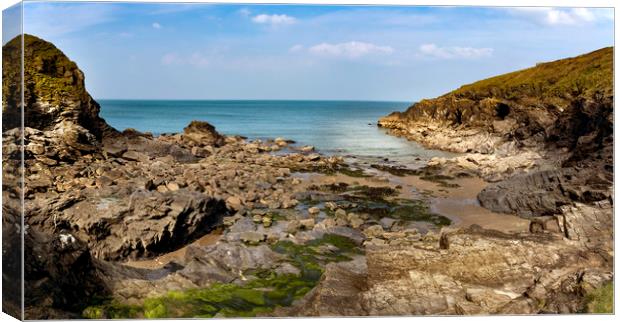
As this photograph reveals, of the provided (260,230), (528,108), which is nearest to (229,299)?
(260,230)

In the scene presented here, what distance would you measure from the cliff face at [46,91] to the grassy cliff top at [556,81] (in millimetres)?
6616

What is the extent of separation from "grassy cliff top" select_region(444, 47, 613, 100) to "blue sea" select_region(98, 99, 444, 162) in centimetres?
158

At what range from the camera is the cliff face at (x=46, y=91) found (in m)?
7.84

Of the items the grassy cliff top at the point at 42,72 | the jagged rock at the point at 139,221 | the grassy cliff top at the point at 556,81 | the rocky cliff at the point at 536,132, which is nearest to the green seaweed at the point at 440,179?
the rocky cliff at the point at 536,132

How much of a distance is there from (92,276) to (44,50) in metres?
3.59

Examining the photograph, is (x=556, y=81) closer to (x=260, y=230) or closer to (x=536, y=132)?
(x=536, y=132)

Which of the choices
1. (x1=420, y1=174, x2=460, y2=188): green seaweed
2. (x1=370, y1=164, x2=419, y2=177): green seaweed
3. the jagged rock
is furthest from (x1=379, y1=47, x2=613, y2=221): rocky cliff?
the jagged rock

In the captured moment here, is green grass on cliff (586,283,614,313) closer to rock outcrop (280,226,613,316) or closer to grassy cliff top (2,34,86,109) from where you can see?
rock outcrop (280,226,613,316)

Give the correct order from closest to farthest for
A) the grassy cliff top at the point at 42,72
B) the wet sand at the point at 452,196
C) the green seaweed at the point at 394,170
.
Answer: the grassy cliff top at the point at 42,72
the wet sand at the point at 452,196
the green seaweed at the point at 394,170

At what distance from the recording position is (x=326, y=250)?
9469mm

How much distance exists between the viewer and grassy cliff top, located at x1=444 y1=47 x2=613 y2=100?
9.22m

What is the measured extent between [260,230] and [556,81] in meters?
5.82

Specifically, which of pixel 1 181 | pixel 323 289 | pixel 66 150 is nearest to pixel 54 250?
pixel 1 181

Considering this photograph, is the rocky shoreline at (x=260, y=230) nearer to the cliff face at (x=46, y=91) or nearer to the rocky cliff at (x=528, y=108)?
the cliff face at (x=46, y=91)
